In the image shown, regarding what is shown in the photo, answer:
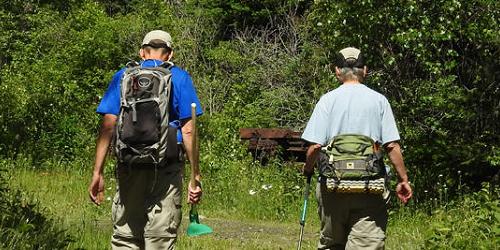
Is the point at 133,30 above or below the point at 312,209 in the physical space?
above

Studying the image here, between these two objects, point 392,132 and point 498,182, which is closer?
point 392,132

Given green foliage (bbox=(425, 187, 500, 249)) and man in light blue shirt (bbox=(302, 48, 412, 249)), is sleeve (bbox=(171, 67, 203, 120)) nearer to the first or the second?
man in light blue shirt (bbox=(302, 48, 412, 249))

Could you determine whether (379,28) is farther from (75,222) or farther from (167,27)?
(167,27)

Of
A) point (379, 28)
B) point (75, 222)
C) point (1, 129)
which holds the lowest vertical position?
point (75, 222)

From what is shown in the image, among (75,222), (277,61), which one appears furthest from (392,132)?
(277,61)

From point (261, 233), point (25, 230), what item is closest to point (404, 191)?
point (25, 230)

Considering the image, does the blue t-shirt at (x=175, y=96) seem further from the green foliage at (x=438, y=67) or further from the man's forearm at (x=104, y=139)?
the green foliage at (x=438, y=67)

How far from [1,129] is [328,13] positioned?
7.63m

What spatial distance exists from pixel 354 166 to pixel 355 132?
232mm

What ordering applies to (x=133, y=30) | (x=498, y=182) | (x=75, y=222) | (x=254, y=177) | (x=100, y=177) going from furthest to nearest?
(x=133, y=30)
(x=254, y=177)
(x=498, y=182)
(x=75, y=222)
(x=100, y=177)

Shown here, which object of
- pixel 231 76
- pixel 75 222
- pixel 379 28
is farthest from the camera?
pixel 231 76

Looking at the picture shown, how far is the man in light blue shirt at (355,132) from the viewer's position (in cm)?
607

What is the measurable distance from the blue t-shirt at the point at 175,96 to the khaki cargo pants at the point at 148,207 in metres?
0.35

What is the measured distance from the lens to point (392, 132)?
6.09 meters
